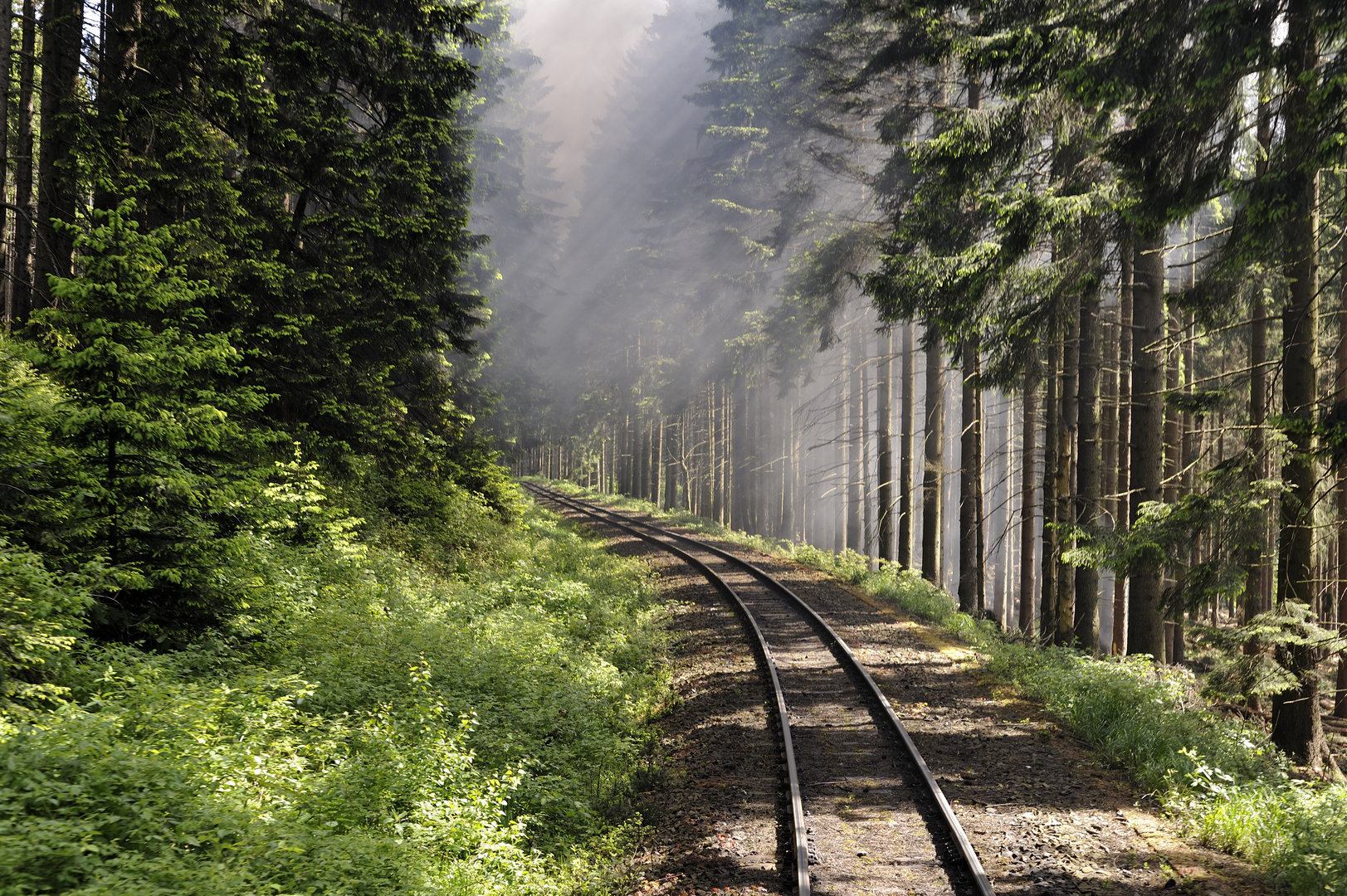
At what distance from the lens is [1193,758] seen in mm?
7215

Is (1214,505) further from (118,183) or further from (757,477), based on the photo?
(757,477)

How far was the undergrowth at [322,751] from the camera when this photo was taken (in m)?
4.02

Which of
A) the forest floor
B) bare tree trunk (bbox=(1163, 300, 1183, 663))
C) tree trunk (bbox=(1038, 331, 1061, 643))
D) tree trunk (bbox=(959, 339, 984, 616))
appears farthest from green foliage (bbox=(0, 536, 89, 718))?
tree trunk (bbox=(959, 339, 984, 616))

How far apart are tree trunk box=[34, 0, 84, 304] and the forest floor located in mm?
10166

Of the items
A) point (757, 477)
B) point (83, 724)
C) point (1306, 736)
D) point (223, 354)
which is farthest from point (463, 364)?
point (757, 477)

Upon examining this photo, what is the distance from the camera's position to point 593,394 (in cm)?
5334

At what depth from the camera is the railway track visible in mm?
5941

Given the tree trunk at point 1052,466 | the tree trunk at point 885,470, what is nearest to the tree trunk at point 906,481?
the tree trunk at point 885,470

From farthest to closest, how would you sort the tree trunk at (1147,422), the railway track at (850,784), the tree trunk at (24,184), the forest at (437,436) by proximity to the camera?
the tree trunk at (1147,422) → the tree trunk at (24,184) → the railway track at (850,784) → the forest at (437,436)

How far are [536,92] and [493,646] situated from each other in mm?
81503

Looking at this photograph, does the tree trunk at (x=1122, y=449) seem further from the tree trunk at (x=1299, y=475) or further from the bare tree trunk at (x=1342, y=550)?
the tree trunk at (x=1299, y=475)

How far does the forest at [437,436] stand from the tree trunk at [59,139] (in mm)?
84

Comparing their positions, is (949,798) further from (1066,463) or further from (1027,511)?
(1027,511)

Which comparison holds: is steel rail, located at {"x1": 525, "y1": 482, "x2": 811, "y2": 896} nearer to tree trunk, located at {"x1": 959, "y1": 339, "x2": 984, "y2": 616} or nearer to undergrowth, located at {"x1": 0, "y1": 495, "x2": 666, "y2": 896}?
→ undergrowth, located at {"x1": 0, "y1": 495, "x2": 666, "y2": 896}
